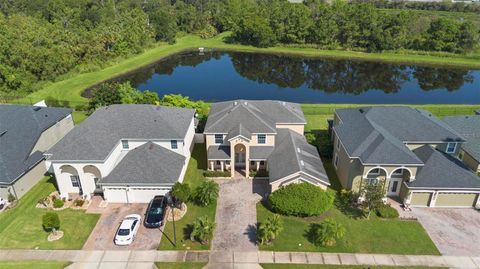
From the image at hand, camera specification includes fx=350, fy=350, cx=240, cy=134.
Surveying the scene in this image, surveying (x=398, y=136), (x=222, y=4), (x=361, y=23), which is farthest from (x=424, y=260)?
(x=222, y=4)

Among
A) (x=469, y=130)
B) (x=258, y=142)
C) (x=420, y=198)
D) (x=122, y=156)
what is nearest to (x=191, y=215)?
(x=122, y=156)

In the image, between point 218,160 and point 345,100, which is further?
point 345,100

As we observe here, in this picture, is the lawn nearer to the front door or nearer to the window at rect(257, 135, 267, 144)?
the window at rect(257, 135, 267, 144)

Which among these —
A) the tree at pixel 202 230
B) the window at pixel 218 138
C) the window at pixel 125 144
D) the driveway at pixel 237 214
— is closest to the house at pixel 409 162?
the driveway at pixel 237 214

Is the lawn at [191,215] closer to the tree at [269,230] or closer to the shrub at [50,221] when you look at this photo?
the tree at [269,230]

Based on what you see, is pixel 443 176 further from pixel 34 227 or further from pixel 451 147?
pixel 34 227

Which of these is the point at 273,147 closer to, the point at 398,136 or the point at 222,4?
the point at 398,136
